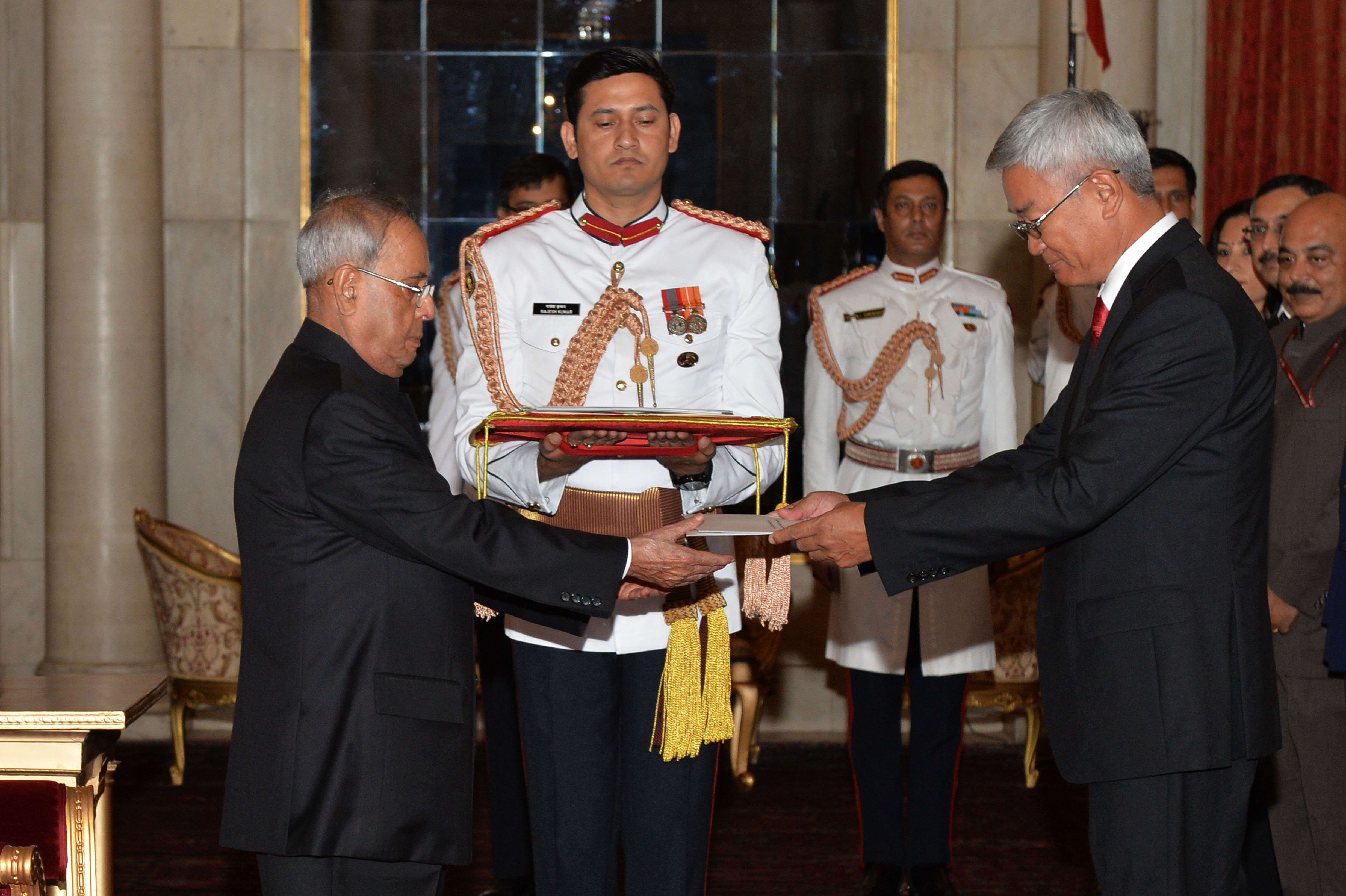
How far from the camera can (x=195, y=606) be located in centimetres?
505

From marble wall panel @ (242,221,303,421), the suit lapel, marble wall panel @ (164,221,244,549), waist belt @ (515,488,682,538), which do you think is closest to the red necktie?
the suit lapel

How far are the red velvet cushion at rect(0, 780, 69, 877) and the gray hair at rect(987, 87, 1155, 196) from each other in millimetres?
1961

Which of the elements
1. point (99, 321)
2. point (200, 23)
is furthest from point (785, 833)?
point (200, 23)

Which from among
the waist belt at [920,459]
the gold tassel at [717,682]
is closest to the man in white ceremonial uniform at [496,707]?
the gold tassel at [717,682]

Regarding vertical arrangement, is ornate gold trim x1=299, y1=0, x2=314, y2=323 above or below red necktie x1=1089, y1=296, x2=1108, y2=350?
above

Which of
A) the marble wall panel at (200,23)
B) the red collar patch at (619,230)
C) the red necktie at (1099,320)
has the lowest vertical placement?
the red necktie at (1099,320)

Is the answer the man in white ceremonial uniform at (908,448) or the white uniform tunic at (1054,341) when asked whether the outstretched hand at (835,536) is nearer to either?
the man in white ceremonial uniform at (908,448)

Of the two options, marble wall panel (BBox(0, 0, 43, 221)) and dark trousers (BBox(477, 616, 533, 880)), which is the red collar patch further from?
marble wall panel (BBox(0, 0, 43, 221))

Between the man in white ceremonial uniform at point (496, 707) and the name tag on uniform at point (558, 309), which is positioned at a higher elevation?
the name tag on uniform at point (558, 309)

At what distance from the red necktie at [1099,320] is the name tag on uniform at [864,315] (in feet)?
6.17

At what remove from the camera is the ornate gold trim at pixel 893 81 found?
18.8 ft

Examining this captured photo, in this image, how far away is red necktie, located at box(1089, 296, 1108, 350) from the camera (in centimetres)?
236

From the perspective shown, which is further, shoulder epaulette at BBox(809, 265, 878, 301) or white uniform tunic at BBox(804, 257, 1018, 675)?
shoulder epaulette at BBox(809, 265, 878, 301)

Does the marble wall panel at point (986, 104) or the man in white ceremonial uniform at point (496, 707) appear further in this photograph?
the marble wall panel at point (986, 104)
